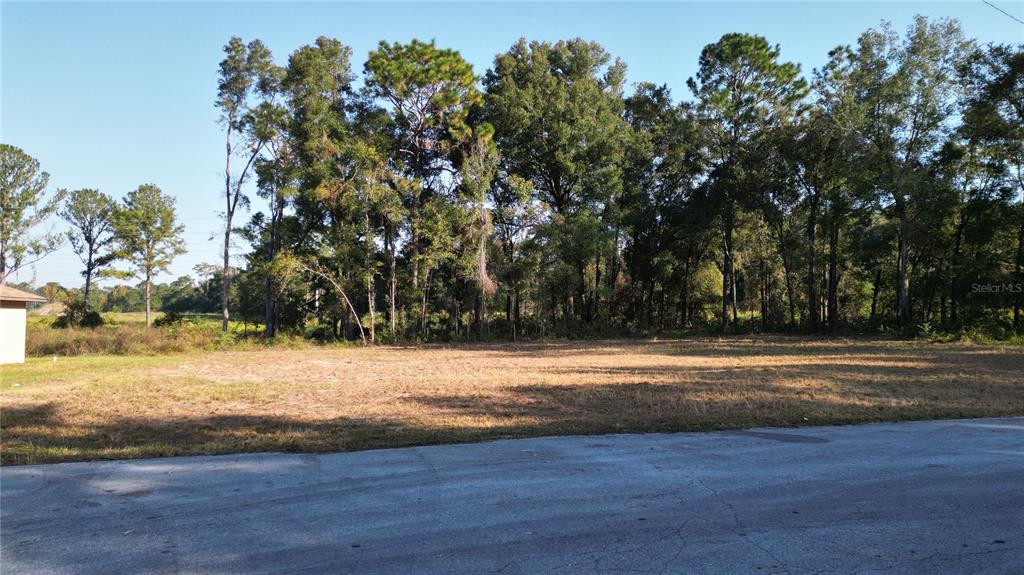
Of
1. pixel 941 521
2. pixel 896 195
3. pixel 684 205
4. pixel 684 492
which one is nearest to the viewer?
pixel 941 521

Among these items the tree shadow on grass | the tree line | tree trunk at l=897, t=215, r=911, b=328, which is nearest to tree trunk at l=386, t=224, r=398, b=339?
the tree line

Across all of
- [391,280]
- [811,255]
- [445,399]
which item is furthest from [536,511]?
[811,255]

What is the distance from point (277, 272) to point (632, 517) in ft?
93.9

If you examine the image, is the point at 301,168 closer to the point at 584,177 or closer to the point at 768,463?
the point at 584,177

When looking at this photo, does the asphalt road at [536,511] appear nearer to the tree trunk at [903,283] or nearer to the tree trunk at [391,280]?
the tree trunk at [903,283]

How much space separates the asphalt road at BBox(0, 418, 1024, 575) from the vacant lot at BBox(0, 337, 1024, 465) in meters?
1.26

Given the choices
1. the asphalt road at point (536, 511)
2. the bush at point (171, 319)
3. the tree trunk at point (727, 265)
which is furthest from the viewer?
the tree trunk at point (727, 265)

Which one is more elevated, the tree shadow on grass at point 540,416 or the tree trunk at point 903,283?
the tree trunk at point 903,283

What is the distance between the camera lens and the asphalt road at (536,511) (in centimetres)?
362

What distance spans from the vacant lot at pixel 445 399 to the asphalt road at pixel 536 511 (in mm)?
1264

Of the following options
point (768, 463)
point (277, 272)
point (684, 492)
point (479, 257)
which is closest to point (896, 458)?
point (768, 463)

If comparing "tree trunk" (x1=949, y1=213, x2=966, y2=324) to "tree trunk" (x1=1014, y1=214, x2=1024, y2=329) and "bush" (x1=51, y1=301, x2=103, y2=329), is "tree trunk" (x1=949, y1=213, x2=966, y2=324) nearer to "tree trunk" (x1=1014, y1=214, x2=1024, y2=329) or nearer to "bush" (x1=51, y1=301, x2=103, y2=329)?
"tree trunk" (x1=1014, y1=214, x2=1024, y2=329)

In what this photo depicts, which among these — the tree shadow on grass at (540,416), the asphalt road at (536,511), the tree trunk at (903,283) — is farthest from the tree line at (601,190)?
the asphalt road at (536,511)

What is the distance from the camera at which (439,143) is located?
113ft
